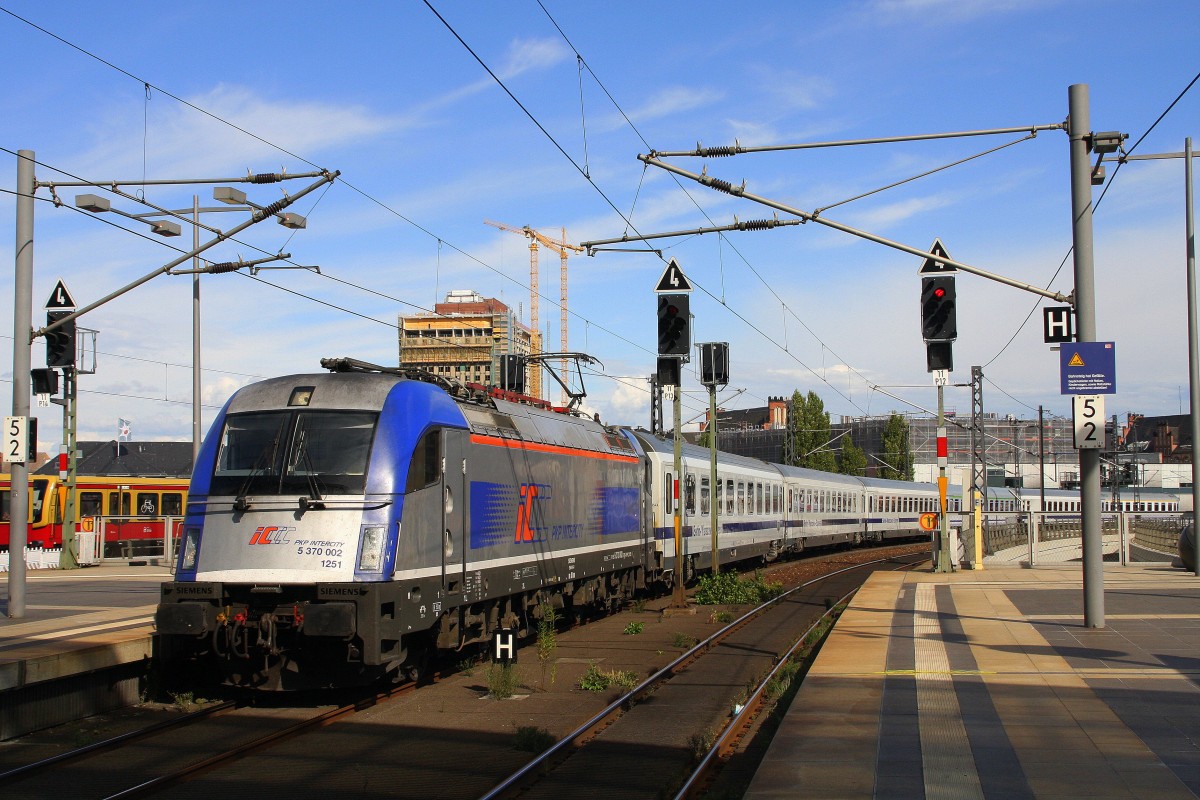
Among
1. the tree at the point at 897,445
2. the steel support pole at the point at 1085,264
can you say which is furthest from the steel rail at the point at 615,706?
the tree at the point at 897,445

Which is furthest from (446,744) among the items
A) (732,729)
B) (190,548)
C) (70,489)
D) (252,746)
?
(70,489)

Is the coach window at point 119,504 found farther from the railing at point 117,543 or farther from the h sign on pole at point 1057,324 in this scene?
the h sign on pole at point 1057,324

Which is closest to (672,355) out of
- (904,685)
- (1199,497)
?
(904,685)

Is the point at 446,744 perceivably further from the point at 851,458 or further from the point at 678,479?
the point at 851,458

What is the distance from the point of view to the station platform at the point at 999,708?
8086mm

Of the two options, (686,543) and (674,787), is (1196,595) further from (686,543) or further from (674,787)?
(674,787)

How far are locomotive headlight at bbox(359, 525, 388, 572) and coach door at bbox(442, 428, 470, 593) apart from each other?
52.8 inches

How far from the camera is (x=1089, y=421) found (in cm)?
1570

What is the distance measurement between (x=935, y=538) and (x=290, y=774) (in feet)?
76.9

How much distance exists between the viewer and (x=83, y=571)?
30219 mm

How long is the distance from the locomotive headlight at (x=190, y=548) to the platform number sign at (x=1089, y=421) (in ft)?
37.2

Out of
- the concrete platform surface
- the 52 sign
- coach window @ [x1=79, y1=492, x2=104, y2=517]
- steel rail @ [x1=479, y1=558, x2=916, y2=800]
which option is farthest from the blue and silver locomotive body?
coach window @ [x1=79, y1=492, x2=104, y2=517]

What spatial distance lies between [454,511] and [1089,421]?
8978 mm

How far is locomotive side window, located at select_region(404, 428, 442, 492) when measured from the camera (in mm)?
11913
